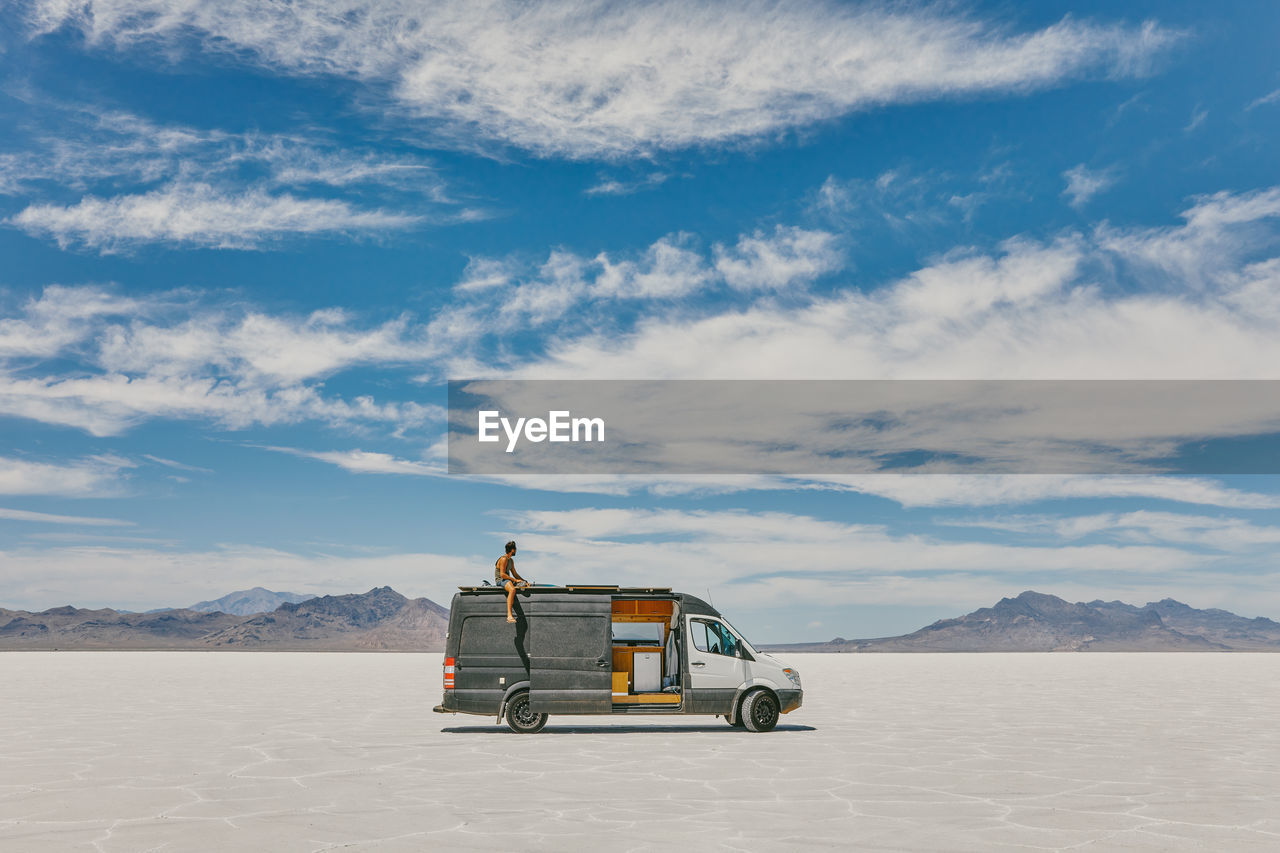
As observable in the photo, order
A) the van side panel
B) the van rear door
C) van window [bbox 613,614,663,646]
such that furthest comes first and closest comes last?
1. van window [bbox 613,614,663,646]
2. the van side panel
3. the van rear door

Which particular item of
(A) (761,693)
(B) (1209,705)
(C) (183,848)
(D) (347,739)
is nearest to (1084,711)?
(B) (1209,705)

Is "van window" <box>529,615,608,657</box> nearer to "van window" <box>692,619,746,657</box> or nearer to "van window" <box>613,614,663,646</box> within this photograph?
"van window" <box>613,614,663,646</box>

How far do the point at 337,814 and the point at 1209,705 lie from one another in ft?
85.6

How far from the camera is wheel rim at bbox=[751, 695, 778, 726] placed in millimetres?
19562

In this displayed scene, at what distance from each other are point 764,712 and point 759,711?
10 centimetres

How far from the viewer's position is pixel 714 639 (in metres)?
19.9

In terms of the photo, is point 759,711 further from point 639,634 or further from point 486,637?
point 486,637

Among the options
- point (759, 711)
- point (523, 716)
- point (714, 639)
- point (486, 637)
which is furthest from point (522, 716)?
point (759, 711)

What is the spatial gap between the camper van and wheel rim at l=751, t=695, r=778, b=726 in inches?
0.7

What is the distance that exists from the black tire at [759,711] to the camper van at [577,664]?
18 mm

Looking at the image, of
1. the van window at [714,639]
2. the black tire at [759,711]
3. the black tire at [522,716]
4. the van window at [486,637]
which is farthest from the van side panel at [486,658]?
the black tire at [759,711]

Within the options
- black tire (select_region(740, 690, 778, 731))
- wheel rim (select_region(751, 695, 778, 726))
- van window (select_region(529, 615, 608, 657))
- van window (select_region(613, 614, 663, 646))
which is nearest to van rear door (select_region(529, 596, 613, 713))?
van window (select_region(529, 615, 608, 657))

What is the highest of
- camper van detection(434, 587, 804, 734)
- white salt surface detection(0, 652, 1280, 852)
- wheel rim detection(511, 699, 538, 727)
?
camper van detection(434, 587, 804, 734)

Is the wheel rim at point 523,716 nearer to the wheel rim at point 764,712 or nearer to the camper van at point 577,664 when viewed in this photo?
the camper van at point 577,664
